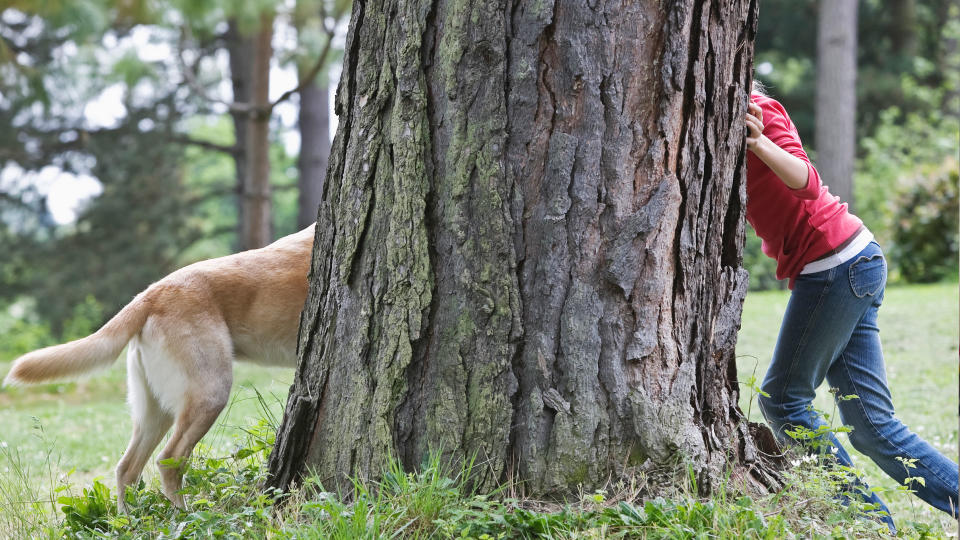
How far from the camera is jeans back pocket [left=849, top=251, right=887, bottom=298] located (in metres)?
3.32

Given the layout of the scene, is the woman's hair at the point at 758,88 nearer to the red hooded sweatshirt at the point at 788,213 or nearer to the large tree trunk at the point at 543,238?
the red hooded sweatshirt at the point at 788,213

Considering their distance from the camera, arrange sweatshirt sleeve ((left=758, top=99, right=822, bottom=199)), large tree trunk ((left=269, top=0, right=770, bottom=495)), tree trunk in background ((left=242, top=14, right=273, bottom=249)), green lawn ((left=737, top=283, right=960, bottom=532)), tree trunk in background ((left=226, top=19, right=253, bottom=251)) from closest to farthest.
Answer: large tree trunk ((left=269, top=0, right=770, bottom=495))
sweatshirt sleeve ((left=758, top=99, right=822, bottom=199))
green lawn ((left=737, top=283, right=960, bottom=532))
tree trunk in background ((left=242, top=14, right=273, bottom=249))
tree trunk in background ((left=226, top=19, right=253, bottom=251))

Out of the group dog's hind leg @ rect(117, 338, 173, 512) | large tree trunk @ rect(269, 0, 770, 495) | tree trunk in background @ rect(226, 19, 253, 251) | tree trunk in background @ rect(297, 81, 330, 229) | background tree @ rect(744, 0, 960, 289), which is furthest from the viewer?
background tree @ rect(744, 0, 960, 289)

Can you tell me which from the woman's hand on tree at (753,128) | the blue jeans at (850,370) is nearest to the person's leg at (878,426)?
the blue jeans at (850,370)

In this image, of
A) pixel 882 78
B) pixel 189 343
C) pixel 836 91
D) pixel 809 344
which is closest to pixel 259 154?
pixel 189 343

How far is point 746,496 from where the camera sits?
260 cm

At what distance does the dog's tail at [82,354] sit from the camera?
3.99 metres

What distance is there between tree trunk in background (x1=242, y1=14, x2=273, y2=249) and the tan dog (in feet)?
21.8

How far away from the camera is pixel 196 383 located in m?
4.11

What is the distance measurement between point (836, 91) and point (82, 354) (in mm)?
16732

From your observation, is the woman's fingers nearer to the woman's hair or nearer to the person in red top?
the person in red top

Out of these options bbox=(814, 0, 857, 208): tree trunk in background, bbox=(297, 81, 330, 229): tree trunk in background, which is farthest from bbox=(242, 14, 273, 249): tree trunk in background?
bbox=(814, 0, 857, 208): tree trunk in background

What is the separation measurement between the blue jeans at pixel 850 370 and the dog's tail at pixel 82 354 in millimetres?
3028

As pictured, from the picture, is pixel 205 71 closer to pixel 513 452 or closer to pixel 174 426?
pixel 174 426
